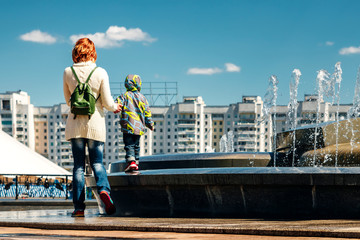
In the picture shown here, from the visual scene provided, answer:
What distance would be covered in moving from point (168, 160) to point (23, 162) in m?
30.5

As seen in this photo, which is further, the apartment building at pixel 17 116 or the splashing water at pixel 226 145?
the apartment building at pixel 17 116

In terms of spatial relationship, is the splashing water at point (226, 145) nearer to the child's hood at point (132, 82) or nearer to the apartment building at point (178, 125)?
the child's hood at point (132, 82)

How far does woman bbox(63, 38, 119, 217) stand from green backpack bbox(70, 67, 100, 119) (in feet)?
0.30

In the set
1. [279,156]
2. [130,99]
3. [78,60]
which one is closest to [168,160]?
[279,156]

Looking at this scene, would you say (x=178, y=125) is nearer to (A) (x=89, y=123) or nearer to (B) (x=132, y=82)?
(B) (x=132, y=82)

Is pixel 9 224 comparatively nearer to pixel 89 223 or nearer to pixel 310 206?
pixel 89 223

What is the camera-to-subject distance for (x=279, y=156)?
9664 millimetres

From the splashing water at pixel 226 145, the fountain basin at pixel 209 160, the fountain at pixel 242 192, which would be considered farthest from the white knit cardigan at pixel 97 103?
the splashing water at pixel 226 145

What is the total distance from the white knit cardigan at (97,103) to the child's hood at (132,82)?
1.53 metres

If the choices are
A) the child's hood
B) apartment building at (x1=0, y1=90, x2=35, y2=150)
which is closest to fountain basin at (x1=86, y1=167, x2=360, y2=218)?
the child's hood

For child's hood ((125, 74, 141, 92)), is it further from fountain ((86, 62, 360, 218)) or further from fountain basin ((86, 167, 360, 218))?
fountain basin ((86, 167, 360, 218))

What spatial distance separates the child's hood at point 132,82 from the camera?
23.5 feet

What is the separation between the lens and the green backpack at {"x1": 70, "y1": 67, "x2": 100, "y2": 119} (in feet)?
17.6

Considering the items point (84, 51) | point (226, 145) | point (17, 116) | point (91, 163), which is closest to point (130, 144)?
point (91, 163)
